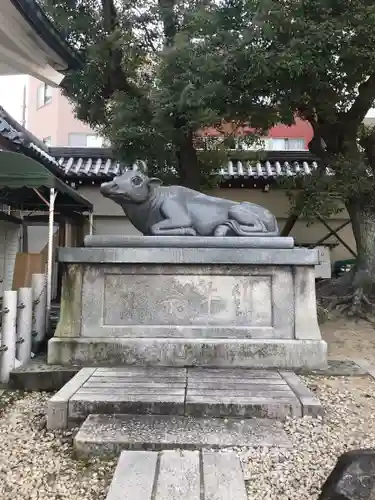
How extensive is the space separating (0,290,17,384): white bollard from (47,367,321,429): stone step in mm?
876

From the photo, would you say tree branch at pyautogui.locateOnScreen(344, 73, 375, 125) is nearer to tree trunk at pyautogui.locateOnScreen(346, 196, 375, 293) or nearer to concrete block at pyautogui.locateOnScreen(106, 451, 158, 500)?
tree trunk at pyautogui.locateOnScreen(346, 196, 375, 293)

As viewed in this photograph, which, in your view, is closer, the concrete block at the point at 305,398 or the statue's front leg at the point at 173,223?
the concrete block at the point at 305,398

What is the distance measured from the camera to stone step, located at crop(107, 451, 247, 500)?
8.21ft

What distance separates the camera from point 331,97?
736 centimetres

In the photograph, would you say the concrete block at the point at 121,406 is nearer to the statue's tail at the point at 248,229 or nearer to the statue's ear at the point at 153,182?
the statue's tail at the point at 248,229

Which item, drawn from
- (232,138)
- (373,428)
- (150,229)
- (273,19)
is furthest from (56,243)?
(373,428)

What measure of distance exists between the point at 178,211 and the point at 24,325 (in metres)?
2.19

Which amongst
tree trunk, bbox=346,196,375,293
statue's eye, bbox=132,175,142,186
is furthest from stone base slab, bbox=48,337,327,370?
tree trunk, bbox=346,196,375,293

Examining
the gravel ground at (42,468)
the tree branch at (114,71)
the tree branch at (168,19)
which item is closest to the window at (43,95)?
the tree branch at (114,71)

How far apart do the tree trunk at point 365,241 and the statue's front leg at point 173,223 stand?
427 centimetres

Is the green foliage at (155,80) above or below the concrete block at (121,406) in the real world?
above

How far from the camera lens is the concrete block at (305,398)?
3664mm

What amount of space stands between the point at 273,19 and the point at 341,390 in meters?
4.88

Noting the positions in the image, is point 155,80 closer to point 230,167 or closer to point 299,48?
point 299,48
